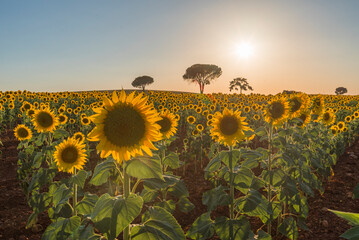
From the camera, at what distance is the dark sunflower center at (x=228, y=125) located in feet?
13.7

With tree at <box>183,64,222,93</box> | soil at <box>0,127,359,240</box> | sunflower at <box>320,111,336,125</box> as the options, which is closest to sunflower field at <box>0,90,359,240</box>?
soil at <box>0,127,359,240</box>

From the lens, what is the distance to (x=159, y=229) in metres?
2.08

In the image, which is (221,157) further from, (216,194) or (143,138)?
(143,138)

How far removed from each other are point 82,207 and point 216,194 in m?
1.78

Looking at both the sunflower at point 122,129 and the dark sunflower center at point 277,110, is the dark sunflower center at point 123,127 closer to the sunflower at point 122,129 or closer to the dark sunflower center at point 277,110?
the sunflower at point 122,129

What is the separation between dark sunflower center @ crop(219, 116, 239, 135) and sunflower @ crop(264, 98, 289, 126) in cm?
90

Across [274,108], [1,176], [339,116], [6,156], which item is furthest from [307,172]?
[339,116]

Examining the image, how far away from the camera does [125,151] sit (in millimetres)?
2170

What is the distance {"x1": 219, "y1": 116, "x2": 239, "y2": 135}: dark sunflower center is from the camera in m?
4.18

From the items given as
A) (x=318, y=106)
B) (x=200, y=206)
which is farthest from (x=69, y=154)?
(x=318, y=106)

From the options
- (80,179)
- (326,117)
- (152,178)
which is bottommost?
(80,179)

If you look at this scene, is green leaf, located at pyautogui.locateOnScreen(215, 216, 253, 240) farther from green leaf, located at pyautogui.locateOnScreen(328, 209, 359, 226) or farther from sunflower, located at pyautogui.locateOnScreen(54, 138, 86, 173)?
green leaf, located at pyautogui.locateOnScreen(328, 209, 359, 226)

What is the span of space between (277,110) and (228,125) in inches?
47.3

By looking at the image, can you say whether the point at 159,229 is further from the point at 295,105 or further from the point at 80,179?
the point at 295,105
